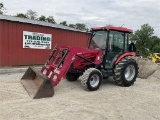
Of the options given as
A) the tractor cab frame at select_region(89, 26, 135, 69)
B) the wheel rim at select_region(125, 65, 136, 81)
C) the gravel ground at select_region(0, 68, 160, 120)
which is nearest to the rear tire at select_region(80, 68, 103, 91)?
the gravel ground at select_region(0, 68, 160, 120)

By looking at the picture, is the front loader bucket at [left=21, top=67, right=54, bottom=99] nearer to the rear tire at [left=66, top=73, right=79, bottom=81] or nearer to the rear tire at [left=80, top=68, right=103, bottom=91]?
the rear tire at [left=80, top=68, right=103, bottom=91]

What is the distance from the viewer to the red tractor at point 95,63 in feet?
23.6

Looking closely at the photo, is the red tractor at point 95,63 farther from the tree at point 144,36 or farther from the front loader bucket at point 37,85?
the tree at point 144,36

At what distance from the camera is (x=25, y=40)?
A: 44.3 feet

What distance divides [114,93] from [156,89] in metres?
2.00

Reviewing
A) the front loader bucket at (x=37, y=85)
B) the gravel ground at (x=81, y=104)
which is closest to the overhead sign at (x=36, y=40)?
the front loader bucket at (x=37, y=85)

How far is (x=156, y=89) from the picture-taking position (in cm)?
827

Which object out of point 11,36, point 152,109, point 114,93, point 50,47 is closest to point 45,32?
point 50,47

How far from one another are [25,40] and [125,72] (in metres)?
7.32

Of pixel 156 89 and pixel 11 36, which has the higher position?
pixel 11 36

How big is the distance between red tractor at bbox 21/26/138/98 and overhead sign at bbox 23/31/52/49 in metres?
5.54

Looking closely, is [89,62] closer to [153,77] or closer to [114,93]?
[114,93]

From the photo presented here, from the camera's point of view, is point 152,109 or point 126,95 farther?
point 126,95

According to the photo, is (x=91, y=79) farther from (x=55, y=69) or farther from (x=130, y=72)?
(x=130, y=72)
